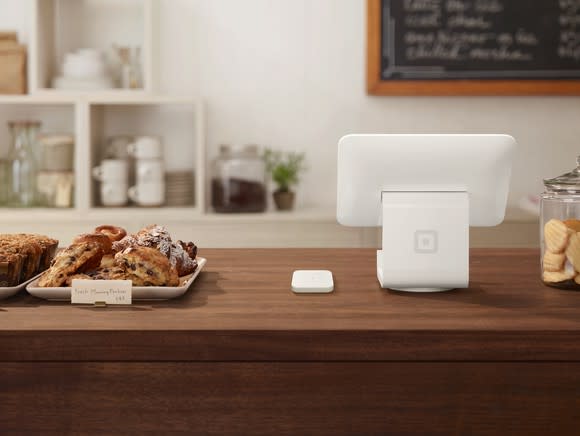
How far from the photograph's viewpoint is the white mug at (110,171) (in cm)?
323

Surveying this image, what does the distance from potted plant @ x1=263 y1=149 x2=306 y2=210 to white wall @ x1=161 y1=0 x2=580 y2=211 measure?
3.2 inches

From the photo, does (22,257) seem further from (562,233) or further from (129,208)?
(129,208)

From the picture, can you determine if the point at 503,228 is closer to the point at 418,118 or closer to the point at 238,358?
the point at 418,118

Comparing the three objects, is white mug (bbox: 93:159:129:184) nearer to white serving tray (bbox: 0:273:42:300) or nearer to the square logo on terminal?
white serving tray (bbox: 0:273:42:300)

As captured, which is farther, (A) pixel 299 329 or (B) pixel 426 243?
(B) pixel 426 243

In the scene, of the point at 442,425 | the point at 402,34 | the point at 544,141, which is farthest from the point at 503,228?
the point at 442,425

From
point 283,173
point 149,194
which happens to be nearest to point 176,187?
point 149,194

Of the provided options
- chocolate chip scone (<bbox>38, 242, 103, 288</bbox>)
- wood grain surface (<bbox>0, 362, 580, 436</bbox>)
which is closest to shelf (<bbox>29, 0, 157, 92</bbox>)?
chocolate chip scone (<bbox>38, 242, 103, 288</bbox>)

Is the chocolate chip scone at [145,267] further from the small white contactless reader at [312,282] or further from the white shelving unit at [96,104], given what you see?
the white shelving unit at [96,104]

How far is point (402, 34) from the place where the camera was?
3414mm

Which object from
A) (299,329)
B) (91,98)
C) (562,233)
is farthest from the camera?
(91,98)

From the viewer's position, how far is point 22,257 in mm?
1579

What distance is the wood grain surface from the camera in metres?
1.28

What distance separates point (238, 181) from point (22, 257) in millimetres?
1679
